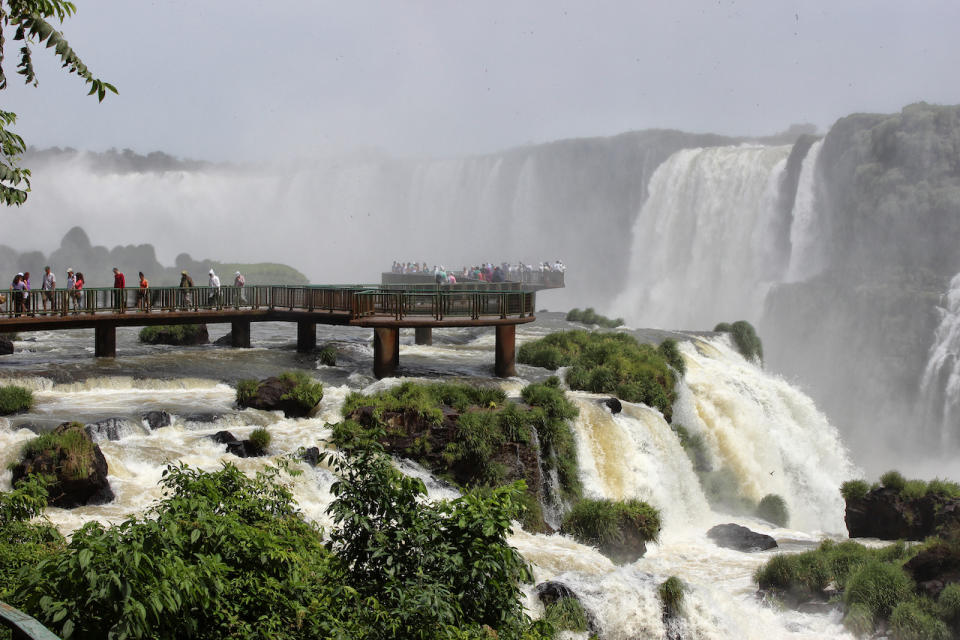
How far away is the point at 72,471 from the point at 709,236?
5061cm

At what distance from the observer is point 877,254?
48.9 m

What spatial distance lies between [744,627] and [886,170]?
143 ft

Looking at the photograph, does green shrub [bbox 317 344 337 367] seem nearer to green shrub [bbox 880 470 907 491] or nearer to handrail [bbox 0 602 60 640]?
green shrub [bbox 880 470 907 491]

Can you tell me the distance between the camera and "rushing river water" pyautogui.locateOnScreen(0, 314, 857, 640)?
1261 centimetres

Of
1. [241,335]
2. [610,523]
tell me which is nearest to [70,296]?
[241,335]

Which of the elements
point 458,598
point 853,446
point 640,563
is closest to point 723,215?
point 853,446

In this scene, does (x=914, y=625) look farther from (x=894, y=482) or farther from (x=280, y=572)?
(x=280, y=572)

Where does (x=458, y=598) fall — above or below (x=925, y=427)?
above

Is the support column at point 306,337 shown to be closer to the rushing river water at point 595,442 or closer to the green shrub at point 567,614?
the rushing river water at point 595,442

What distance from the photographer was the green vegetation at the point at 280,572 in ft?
16.0

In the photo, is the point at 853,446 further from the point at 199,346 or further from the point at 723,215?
the point at 199,346

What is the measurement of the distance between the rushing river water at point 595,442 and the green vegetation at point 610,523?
1.19ft

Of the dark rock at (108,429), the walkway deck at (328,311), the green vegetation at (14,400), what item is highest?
the walkway deck at (328,311)

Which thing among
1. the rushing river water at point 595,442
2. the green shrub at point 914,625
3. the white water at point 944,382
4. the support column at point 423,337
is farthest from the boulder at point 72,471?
the white water at point 944,382
